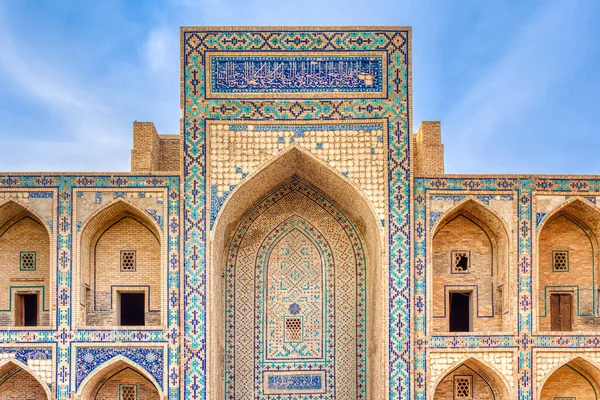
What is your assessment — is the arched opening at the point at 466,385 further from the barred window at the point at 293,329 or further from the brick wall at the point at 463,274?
the barred window at the point at 293,329

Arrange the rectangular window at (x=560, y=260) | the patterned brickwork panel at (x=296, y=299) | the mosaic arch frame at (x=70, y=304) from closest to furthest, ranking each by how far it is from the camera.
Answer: the mosaic arch frame at (x=70, y=304)
the rectangular window at (x=560, y=260)
the patterned brickwork panel at (x=296, y=299)

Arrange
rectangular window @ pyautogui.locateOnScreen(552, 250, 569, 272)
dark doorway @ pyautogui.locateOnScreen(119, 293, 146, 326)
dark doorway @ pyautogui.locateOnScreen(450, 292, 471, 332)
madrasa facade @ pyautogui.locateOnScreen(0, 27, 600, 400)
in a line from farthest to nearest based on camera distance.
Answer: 1. dark doorway @ pyautogui.locateOnScreen(450, 292, 471, 332)
2. dark doorway @ pyautogui.locateOnScreen(119, 293, 146, 326)
3. rectangular window @ pyautogui.locateOnScreen(552, 250, 569, 272)
4. madrasa facade @ pyautogui.locateOnScreen(0, 27, 600, 400)

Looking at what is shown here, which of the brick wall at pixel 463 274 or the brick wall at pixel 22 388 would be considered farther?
the brick wall at pixel 463 274

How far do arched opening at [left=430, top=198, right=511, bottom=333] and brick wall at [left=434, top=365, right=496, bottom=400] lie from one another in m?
0.72

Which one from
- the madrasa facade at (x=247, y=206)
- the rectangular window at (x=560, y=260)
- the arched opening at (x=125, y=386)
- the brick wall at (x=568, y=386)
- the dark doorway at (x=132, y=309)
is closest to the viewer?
the madrasa facade at (x=247, y=206)

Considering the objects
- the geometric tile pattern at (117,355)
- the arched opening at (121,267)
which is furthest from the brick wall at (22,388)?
the arched opening at (121,267)

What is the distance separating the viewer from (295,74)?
8.80m

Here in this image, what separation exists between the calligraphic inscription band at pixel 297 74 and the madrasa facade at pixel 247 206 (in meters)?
0.02

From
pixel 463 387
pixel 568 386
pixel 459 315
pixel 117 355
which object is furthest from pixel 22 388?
pixel 568 386

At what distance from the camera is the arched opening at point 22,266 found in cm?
904

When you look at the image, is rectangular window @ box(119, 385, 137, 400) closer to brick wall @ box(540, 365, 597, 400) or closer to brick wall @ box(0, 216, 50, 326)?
brick wall @ box(0, 216, 50, 326)

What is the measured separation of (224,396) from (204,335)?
169cm

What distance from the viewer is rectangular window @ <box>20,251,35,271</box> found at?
9.14 m

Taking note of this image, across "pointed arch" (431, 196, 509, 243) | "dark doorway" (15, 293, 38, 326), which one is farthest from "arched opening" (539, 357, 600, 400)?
"dark doorway" (15, 293, 38, 326)
